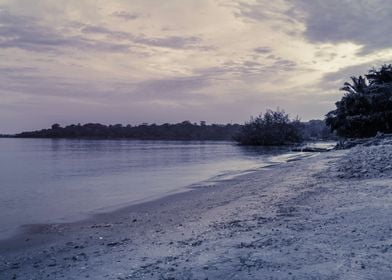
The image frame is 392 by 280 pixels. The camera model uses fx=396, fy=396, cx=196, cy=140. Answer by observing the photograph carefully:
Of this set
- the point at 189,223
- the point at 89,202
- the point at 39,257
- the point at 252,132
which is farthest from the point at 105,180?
the point at 252,132

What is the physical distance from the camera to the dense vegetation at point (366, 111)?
50750 millimetres

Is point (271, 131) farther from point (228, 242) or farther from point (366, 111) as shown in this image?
point (228, 242)

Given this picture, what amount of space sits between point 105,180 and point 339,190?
1457 cm

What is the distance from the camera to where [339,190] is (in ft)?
40.3

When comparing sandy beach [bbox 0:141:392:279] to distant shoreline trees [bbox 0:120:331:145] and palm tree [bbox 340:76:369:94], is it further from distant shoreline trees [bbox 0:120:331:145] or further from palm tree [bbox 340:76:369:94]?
distant shoreline trees [bbox 0:120:331:145]

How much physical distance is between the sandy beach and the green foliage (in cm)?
8808

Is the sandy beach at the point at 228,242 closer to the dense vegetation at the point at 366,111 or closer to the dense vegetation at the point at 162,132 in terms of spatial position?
the dense vegetation at the point at 366,111

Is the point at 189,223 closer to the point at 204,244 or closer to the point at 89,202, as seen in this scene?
the point at 204,244

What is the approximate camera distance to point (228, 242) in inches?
279

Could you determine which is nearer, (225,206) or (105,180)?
(225,206)

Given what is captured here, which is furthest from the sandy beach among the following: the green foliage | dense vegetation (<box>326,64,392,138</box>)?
the green foliage

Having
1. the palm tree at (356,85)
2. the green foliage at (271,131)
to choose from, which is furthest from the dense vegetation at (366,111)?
the green foliage at (271,131)

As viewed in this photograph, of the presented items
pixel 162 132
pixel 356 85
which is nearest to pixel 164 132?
pixel 162 132

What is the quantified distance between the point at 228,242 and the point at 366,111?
166 ft
